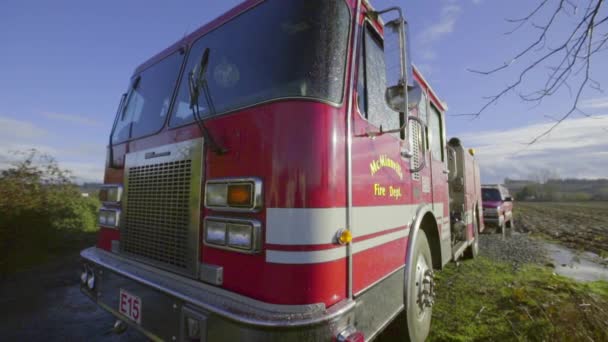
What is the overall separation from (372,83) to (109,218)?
244 centimetres

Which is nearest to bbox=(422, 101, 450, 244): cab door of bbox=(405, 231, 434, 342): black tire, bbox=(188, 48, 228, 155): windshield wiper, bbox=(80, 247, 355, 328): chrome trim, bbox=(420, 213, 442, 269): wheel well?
bbox=(420, 213, 442, 269): wheel well

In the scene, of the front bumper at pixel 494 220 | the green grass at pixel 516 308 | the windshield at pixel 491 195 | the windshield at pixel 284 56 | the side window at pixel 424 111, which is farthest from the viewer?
the windshield at pixel 491 195

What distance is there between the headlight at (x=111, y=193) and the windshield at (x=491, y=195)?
12927mm

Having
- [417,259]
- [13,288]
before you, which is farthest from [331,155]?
[13,288]

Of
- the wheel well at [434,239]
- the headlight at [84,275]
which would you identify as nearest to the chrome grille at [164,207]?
the headlight at [84,275]

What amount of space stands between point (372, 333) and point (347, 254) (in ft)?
1.93

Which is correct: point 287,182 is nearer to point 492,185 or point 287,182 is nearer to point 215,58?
point 215,58

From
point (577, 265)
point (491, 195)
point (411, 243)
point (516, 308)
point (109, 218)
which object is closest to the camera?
point (411, 243)

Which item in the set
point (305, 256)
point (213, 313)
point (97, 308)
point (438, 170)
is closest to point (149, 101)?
point (213, 313)

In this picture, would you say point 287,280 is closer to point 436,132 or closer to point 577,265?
point 436,132

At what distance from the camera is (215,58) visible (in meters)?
2.20

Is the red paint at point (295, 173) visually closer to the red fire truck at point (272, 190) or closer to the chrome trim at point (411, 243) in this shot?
the red fire truck at point (272, 190)

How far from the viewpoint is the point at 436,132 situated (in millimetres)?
4348

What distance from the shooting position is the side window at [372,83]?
2010mm
